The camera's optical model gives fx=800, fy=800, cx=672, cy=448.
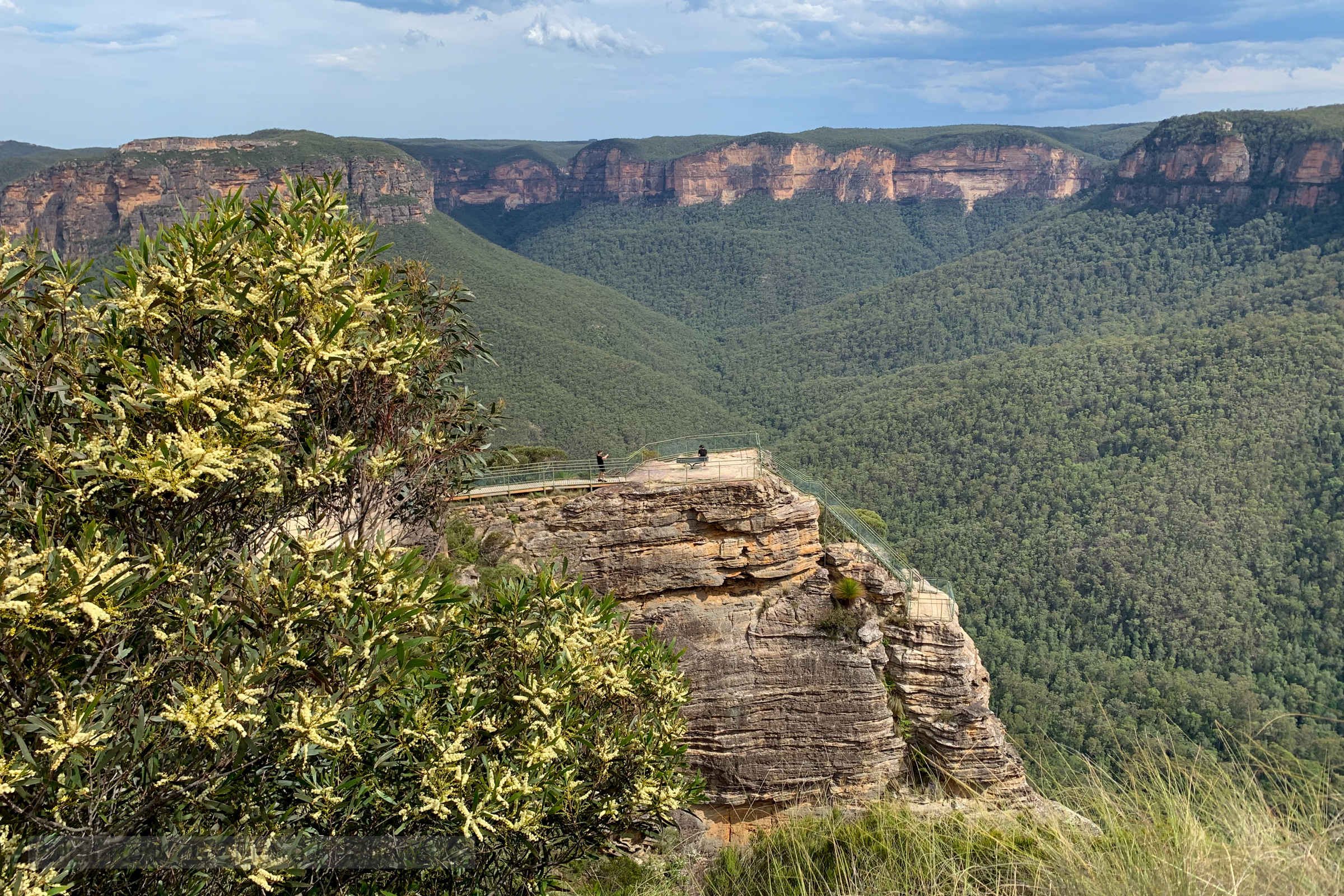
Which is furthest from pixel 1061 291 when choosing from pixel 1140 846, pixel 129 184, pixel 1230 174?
pixel 1140 846

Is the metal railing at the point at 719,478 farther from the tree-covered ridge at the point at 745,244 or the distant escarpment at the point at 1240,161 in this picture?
the tree-covered ridge at the point at 745,244

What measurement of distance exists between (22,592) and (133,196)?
83006 millimetres

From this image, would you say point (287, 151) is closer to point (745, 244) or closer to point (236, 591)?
point (745, 244)

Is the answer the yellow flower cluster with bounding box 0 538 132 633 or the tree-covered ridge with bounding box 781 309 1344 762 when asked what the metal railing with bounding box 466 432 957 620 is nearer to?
the tree-covered ridge with bounding box 781 309 1344 762

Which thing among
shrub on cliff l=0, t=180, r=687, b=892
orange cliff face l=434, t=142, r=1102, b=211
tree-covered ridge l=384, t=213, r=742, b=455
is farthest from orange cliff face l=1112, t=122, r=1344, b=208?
shrub on cliff l=0, t=180, r=687, b=892

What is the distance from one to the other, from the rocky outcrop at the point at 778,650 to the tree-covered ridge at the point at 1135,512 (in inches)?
302

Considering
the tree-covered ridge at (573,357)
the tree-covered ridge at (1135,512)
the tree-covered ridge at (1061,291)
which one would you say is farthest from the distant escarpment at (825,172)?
the tree-covered ridge at (1135,512)

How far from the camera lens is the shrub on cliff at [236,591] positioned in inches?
128

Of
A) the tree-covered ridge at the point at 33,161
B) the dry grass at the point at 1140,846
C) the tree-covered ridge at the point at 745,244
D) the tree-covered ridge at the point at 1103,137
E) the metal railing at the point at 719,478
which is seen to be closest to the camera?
the dry grass at the point at 1140,846

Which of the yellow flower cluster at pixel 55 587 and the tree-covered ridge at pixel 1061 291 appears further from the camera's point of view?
the tree-covered ridge at pixel 1061 291

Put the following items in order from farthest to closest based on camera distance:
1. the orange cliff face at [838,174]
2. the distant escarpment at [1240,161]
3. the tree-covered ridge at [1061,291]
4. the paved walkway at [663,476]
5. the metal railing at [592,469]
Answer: the orange cliff face at [838,174] → the distant escarpment at [1240,161] → the tree-covered ridge at [1061,291] → the metal railing at [592,469] → the paved walkway at [663,476]

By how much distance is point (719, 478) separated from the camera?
555 inches

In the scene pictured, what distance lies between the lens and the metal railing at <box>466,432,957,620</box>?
14.1 m

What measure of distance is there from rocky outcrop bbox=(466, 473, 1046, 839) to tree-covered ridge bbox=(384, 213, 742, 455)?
2170cm
